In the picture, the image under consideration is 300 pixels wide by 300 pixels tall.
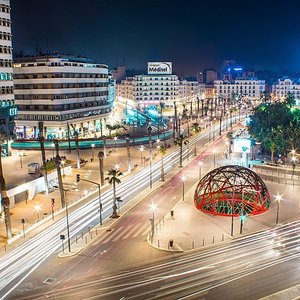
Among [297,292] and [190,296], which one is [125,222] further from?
[297,292]

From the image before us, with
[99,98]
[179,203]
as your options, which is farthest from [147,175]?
[99,98]

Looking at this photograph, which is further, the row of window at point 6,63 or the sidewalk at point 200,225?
the row of window at point 6,63

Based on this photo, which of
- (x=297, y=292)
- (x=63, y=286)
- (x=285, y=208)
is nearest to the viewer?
(x=297, y=292)

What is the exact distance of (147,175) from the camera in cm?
8056

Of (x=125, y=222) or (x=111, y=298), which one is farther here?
(x=125, y=222)

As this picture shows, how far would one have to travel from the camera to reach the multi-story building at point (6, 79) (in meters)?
87.1

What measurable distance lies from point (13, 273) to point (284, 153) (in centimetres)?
6861

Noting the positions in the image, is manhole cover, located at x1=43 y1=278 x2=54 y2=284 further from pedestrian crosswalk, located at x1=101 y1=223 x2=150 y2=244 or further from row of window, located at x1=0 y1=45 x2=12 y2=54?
row of window, located at x1=0 y1=45 x2=12 y2=54

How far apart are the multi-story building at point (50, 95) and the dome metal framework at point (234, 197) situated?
66219 mm

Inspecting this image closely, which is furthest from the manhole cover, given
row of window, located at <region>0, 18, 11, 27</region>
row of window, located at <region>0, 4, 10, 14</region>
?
row of window, located at <region>0, 4, 10, 14</region>

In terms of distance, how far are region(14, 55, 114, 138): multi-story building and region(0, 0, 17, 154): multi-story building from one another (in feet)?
86.4

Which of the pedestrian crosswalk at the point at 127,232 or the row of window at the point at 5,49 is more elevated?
the row of window at the point at 5,49

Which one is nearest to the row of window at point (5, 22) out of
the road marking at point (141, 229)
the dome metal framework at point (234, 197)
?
the dome metal framework at point (234, 197)

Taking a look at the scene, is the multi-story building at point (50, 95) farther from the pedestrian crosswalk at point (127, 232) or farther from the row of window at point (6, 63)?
the pedestrian crosswalk at point (127, 232)
